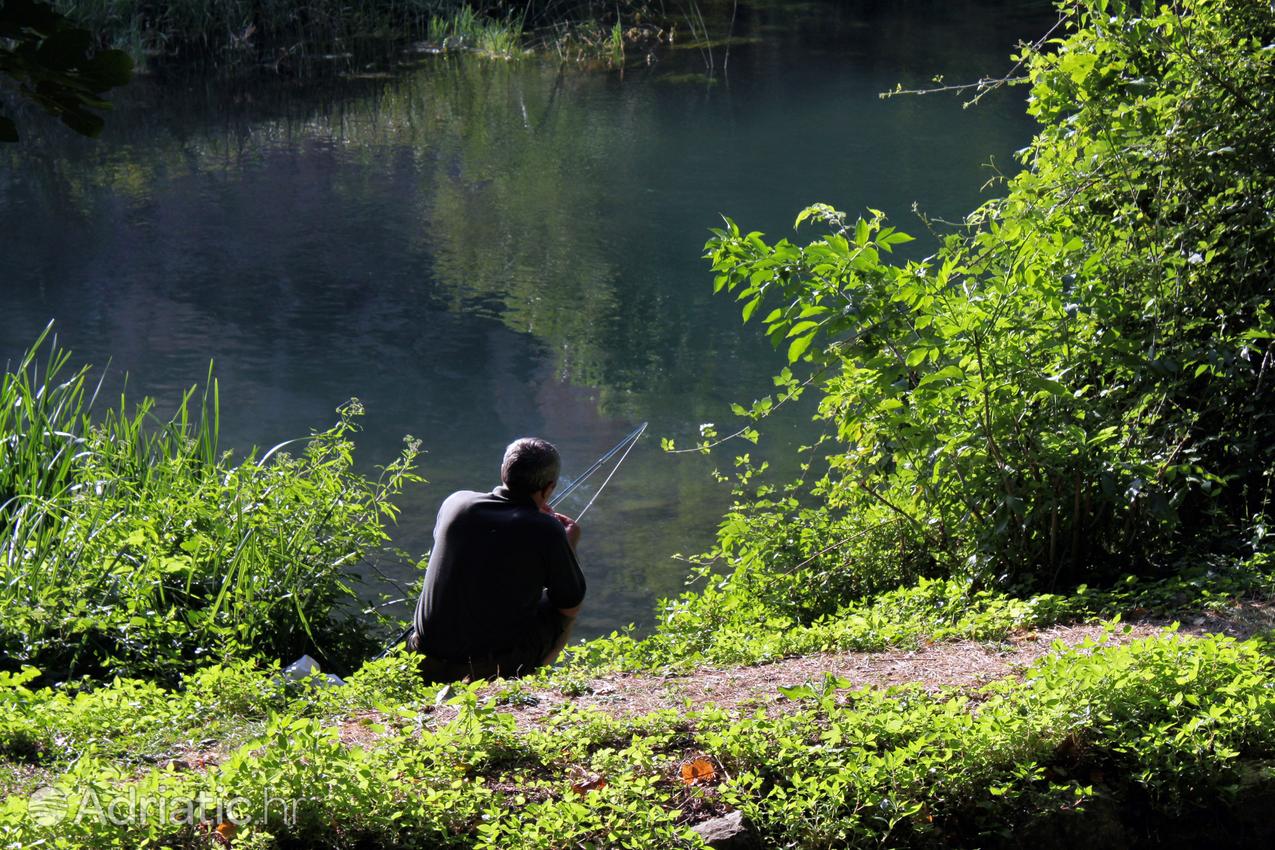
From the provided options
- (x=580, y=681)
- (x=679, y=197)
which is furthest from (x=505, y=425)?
(x=679, y=197)

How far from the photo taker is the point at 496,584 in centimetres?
447

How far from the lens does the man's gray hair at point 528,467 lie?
4547 mm

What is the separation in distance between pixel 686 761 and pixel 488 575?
5.15 ft

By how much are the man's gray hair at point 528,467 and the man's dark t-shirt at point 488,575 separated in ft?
0.32

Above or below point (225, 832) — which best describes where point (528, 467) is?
above

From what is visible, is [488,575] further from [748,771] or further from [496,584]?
[748,771]

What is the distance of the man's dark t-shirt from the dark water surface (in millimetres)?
2022

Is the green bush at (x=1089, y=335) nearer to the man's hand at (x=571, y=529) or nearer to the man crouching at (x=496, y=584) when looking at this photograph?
the man's hand at (x=571, y=529)

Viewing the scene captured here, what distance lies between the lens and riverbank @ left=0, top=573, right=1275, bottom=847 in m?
2.69

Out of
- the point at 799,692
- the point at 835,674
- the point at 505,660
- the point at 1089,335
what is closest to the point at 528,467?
the point at 505,660

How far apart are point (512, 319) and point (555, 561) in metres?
7.13

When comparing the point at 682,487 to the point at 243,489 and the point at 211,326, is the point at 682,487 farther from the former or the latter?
the point at 211,326

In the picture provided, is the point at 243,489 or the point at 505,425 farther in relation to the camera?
the point at 505,425

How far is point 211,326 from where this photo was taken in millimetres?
11289
